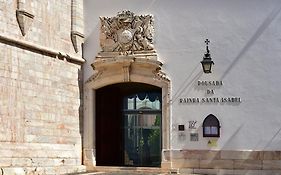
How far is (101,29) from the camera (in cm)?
1462

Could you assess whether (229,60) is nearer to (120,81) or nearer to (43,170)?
(120,81)

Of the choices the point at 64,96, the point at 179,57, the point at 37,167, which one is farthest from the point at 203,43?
the point at 37,167

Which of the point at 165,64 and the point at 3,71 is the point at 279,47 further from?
the point at 3,71

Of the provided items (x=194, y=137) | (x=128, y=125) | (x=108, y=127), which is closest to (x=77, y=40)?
(x=108, y=127)

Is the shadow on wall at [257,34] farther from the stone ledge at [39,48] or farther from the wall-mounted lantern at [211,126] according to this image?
the stone ledge at [39,48]

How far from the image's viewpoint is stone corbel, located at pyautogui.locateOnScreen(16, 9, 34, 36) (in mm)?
12086

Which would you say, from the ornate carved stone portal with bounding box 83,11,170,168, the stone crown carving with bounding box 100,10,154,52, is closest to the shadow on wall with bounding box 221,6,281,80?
the ornate carved stone portal with bounding box 83,11,170,168

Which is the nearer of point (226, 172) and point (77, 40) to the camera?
point (226, 172)

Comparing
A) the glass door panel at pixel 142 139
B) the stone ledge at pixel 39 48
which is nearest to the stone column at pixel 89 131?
the stone ledge at pixel 39 48

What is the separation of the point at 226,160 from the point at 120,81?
3304 mm

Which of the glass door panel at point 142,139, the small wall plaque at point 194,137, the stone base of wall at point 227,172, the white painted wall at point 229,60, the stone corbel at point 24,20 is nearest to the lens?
the stone corbel at point 24,20

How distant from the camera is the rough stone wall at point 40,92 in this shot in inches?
458

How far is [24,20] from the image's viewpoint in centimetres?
1219

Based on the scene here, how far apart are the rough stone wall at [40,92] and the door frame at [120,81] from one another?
0.27 metres
